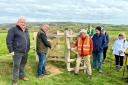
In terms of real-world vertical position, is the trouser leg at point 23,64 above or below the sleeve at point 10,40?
below

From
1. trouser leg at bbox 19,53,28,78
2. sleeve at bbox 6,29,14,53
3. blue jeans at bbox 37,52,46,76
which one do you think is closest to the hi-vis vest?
blue jeans at bbox 37,52,46,76

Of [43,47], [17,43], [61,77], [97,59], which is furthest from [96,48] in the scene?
[17,43]

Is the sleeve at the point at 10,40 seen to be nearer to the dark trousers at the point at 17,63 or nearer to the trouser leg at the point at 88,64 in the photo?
the dark trousers at the point at 17,63

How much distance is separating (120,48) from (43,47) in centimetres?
511

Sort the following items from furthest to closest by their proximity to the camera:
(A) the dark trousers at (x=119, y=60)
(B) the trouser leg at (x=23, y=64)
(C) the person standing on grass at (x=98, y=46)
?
(A) the dark trousers at (x=119, y=60), (C) the person standing on grass at (x=98, y=46), (B) the trouser leg at (x=23, y=64)

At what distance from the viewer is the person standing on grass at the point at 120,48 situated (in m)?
16.8

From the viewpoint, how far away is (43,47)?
541 inches

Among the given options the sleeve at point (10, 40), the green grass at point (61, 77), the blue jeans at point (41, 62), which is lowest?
the green grass at point (61, 77)

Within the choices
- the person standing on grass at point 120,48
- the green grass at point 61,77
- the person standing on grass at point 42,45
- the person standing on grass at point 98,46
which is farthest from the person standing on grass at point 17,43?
the person standing on grass at point 120,48

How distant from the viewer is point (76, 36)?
49.8ft

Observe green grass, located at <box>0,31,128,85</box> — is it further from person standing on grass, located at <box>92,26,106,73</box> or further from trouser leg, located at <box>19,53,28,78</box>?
person standing on grass, located at <box>92,26,106,73</box>

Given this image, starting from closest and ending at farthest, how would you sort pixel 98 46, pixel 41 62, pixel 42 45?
pixel 42 45 < pixel 41 62 < pixel 98 46

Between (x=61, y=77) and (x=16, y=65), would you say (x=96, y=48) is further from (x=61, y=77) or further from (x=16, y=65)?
(x=16, y=65)

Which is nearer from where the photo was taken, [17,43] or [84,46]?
[17,43]
